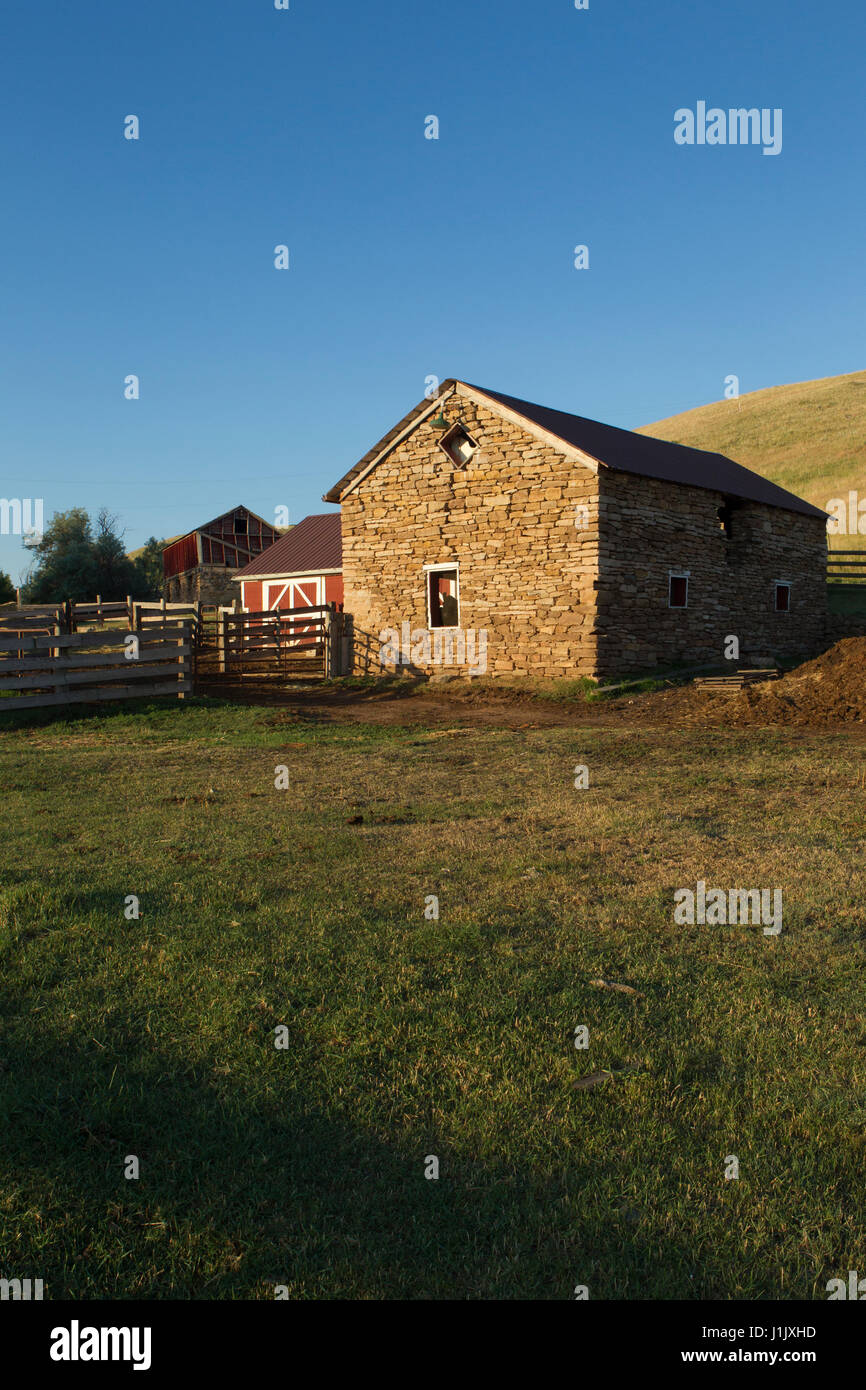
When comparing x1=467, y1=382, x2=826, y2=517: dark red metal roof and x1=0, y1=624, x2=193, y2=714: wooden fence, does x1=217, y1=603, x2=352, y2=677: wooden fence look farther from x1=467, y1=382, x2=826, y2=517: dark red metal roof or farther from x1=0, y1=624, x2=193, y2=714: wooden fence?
x1=467, y1=382, x2=826, y2=517: dark red metal roof

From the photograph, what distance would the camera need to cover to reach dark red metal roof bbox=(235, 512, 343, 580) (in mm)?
Result: 36562

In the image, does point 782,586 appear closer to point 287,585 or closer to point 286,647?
point 286,647

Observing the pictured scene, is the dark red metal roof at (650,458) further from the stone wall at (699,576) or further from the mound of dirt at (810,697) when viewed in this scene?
the mound of dirt at (810,697)

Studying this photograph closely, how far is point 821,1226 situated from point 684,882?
3841 mm

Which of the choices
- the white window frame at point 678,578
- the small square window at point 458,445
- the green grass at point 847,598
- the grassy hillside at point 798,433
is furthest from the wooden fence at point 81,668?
the grassy hillside at point 798,433

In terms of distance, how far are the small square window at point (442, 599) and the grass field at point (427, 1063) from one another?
52.2ft

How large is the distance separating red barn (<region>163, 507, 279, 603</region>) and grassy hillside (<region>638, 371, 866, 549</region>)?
3250cm

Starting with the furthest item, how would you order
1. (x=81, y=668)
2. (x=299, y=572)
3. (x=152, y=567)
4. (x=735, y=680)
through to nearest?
(x=152, y=567), (x=299, y=572), (x=81, y=668), (x=735, y=680)

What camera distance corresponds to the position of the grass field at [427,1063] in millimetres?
2982

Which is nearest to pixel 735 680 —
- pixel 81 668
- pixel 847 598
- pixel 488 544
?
pixel 488 544

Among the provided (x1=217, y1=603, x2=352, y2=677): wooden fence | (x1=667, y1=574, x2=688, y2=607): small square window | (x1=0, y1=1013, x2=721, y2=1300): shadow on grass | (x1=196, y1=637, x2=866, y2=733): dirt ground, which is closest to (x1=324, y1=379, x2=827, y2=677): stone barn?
(x1=667, y1=574, x2=688, y2=607): small square window

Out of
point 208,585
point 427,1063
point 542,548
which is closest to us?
point 427,1063

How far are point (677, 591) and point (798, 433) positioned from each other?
47.7 meters

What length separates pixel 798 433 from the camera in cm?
6456
